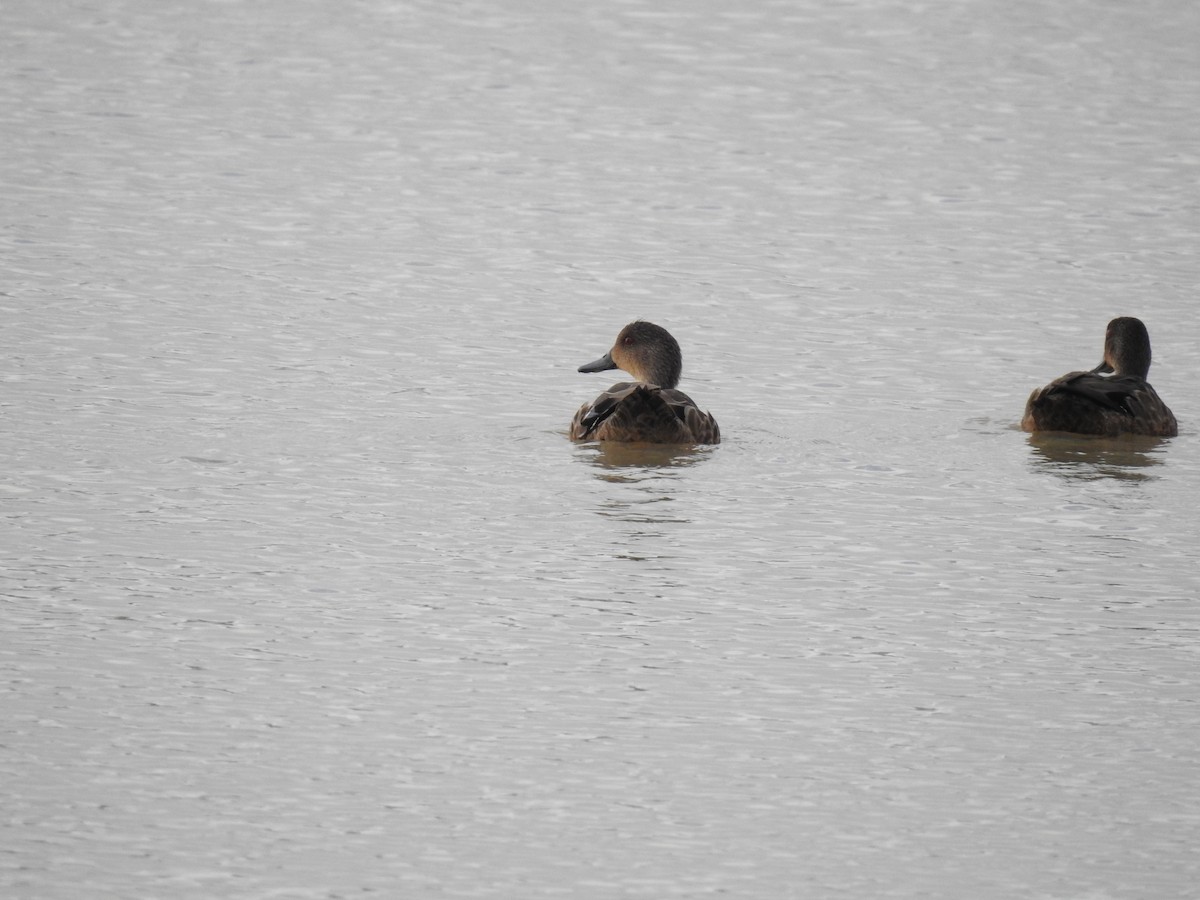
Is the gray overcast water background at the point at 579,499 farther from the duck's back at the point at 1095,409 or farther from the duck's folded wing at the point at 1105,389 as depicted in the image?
the duck's folded wing at the point at 1105,389

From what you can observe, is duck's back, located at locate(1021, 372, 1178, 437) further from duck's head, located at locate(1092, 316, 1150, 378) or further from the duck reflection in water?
duck's head, located at locate(1092, 316, 1150, 378)

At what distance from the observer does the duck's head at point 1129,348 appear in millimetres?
13305

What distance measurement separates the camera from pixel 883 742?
703 cm

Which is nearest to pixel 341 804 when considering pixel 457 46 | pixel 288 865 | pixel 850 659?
pixel 288 865

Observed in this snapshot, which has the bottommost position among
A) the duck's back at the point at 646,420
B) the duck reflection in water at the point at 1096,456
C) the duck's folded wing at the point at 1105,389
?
the duck reflection in water at the point at 1096,456

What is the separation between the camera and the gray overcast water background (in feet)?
20.7

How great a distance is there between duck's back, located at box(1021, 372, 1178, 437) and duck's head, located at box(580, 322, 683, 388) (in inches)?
85.3

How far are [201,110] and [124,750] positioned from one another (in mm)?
16477

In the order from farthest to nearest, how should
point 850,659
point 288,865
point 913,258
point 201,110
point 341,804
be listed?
point 201,110 → point 913,258 → point 850,659 → point 341,804 → point 288,865

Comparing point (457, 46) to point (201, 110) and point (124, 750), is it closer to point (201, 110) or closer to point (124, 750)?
point (201, 110)

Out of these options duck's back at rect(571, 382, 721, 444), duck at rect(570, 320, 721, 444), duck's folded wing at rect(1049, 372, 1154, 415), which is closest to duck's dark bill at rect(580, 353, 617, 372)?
duck at rect(570, 320, 721, 444)

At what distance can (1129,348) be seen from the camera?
13.4 m

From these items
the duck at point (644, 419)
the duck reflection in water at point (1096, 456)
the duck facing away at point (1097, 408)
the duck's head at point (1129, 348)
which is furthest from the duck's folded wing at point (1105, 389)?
the duck at point (644, 419)

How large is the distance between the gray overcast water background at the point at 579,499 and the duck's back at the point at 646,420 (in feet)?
0.44
